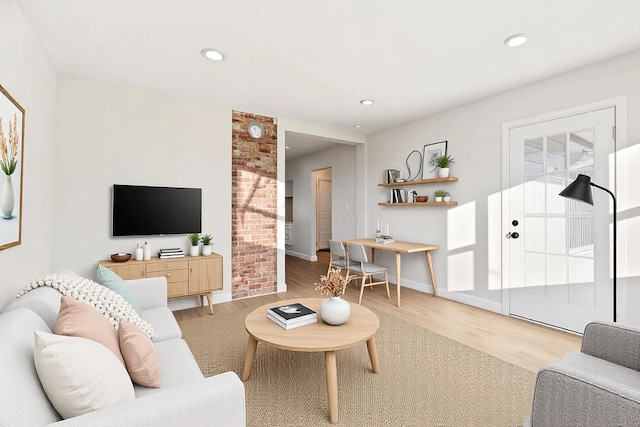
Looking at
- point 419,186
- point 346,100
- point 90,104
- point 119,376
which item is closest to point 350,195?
point 419,186

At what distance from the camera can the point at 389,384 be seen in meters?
2.07

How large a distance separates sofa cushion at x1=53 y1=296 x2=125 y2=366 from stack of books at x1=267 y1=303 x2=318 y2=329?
95 centimetres

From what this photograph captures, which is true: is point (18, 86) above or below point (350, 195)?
above

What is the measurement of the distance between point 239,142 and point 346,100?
1488 mm

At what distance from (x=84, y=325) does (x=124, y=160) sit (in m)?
2.65

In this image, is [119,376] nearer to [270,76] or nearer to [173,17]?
[173,17]

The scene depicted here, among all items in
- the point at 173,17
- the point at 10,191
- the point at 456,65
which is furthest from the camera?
the point at 456,65

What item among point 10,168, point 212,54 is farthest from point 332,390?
point 212,54

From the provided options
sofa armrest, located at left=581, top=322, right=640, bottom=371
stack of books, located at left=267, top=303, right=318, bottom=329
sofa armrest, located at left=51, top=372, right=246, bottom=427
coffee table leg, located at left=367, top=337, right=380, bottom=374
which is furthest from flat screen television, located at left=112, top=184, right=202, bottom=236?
sofa armrest, located at left=581, top=322, right=640, bottom=371

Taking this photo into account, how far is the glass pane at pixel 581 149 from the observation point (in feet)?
9.39

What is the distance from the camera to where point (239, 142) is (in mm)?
4121

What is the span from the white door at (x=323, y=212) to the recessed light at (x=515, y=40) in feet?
18.0

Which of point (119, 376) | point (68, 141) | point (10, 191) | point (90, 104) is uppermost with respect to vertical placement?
point (90, 104)

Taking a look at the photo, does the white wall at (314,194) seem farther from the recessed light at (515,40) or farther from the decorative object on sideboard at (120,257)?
the decorative object on sideboard at (120,257)
